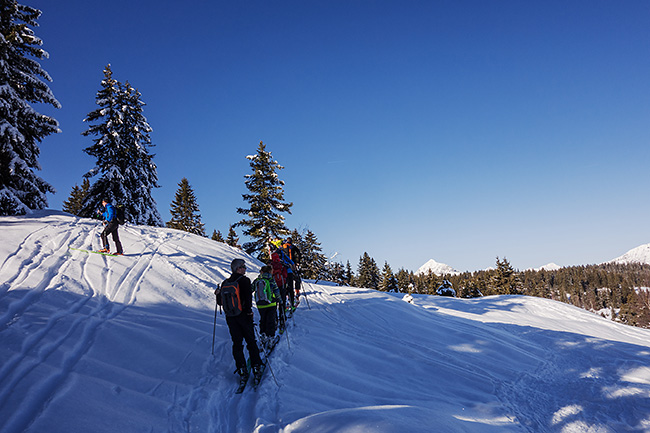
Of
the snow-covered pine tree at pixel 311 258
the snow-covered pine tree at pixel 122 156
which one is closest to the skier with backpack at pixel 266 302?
the snow-covered pine tree at pixel 122 156

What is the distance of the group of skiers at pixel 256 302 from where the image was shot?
211 inches

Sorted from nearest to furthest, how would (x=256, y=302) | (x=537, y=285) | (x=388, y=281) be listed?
1. (x=256, y=302)
2. (x=388, y=281)
3. (x=537, y=285)

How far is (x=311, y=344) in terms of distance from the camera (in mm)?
7465

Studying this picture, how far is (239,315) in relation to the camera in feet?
17.9

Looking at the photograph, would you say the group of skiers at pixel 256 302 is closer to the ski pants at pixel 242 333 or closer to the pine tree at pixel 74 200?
the ski pants at pixel 242 333

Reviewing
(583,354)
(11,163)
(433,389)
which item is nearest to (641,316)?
(583,354)

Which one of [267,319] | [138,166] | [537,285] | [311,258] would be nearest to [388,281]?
[311,258]

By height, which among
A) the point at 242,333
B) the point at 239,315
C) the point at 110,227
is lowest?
the point at 242,333

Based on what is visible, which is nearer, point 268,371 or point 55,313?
point 268,371

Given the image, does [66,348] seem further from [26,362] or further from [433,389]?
[433,389]

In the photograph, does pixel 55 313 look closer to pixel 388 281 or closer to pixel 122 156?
pixel 122 156

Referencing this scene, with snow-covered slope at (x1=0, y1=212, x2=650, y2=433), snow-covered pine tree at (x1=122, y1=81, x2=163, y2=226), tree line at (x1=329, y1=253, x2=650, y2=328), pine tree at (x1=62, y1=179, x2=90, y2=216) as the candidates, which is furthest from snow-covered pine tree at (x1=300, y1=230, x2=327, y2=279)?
pine tree at (x1=62, y1=179, x2=90, y2=216)

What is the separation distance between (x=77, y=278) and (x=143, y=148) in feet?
62.5

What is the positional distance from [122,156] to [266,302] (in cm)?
2331
